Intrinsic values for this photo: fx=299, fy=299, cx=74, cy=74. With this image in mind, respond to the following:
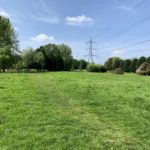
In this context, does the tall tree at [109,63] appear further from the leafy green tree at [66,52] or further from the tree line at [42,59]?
the tree line at [42,59]

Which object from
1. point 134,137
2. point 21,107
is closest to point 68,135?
point 134,137

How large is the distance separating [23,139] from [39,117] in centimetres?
214

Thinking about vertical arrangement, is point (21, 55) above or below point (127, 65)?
above

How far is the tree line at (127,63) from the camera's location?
7568 cm

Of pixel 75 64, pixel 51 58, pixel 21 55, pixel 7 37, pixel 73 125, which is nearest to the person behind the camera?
pixel 73 125

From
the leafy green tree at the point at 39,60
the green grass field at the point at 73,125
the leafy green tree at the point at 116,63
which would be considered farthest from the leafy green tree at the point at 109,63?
the green grass field at the point at 73,125

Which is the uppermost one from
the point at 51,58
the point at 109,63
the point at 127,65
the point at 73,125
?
the point at 51,58

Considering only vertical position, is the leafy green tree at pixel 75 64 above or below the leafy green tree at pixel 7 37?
below

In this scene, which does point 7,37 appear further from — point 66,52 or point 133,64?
point 133,64

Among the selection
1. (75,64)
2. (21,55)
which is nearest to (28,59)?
(21,55)

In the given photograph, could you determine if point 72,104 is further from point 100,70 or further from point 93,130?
point 100,70

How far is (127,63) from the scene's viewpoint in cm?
8088

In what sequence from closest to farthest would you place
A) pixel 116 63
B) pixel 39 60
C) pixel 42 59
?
1. pixel 39 60
2. pixel 42 59
3. pixel 116 63

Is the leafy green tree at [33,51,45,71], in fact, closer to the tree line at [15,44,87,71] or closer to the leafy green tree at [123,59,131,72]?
the tree line at [15,44,87,71]
